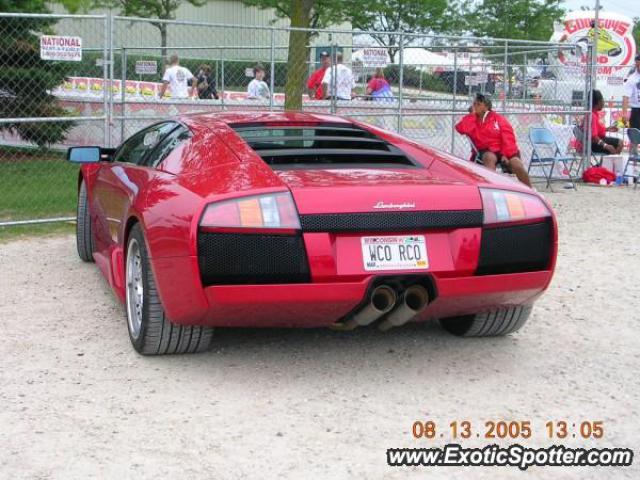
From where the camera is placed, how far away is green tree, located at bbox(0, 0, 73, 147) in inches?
571

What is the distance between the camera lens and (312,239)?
4.16 m

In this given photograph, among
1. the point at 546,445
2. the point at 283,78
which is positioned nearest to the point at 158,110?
the point at 283,78

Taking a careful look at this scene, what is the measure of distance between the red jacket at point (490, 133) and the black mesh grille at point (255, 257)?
7.21 metres

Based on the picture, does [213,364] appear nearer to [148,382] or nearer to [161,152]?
[148,382]

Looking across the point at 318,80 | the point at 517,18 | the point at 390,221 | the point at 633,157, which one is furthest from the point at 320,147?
the point at 517,18

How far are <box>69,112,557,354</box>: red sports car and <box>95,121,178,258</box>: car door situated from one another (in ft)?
0.36

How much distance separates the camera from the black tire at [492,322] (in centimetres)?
513

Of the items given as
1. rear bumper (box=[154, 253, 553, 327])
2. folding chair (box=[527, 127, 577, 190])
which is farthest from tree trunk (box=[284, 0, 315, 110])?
rear bumper (box=[154, 253, 553, 327])

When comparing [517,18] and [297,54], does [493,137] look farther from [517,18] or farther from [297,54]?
[517,18]

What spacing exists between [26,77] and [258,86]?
370 centimetres

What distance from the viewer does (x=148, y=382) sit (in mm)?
4469

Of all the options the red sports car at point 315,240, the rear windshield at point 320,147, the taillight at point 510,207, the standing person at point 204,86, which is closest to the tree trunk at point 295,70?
the standing person at point 204,86

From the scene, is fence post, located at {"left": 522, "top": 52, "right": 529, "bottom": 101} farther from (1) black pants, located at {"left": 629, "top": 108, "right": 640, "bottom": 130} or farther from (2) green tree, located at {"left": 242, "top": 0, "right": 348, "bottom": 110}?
(2) green tree, located at {"left": 242, "top": 0, "right": 348, "bottom": 110}

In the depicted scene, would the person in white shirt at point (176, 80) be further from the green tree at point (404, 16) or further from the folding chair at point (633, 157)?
the green tree at point (404, 16)
